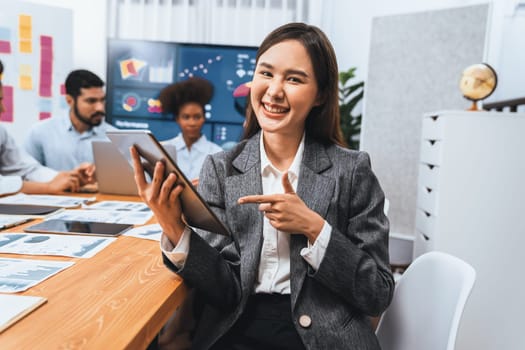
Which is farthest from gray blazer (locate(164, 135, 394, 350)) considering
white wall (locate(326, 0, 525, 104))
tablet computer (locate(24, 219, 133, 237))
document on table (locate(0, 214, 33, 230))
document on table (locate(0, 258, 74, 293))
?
white wall (locate(326, 0, 525, 104))

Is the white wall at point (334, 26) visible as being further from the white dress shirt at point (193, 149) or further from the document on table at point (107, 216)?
the document on table at point (107, 216)

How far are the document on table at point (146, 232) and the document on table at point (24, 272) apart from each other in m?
0.30

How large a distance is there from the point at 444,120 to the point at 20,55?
9.74ft

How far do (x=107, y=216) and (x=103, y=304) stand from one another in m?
0.82

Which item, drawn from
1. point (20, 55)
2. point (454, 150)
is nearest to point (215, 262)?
point (454, 150)

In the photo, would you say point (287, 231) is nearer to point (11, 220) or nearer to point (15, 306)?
point (15, 306)

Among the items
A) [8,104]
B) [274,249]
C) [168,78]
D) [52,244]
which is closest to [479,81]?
[274,249]

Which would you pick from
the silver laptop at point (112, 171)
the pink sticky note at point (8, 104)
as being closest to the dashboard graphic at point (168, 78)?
the pink sticky note at point (8, 104)

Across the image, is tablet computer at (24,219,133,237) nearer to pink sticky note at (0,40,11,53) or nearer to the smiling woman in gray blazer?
the smiling woman in gray blazer

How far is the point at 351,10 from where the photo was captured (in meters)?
3.88

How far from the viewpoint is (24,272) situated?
3.14 feet

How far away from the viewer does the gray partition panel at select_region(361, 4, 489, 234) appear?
3006mm

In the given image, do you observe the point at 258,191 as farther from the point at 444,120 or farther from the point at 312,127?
the point at 444,120

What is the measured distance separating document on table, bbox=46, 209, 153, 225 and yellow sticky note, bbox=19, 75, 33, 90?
85.6 inches
